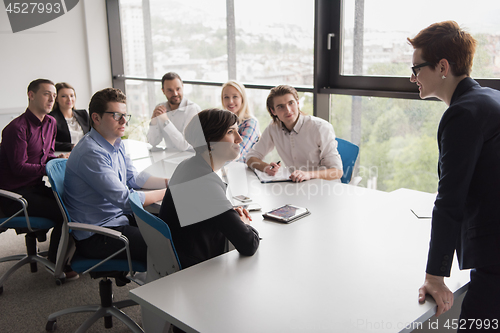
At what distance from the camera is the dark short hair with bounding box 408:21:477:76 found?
1.27 metres

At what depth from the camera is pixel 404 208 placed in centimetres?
209

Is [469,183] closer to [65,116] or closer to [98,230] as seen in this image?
[98,230]

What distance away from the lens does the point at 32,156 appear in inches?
117

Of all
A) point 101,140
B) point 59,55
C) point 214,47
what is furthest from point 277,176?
point 59,55

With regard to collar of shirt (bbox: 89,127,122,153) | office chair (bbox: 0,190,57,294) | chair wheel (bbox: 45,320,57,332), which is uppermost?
collar of shirt (bbox: 89,127,122,153)

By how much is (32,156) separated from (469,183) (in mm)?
2845

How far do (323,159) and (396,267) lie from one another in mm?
1482

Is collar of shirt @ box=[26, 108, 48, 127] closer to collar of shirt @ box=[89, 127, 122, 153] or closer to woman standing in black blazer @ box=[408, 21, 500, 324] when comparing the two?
collar of shirt @ box=[89, 127, 122, 153]

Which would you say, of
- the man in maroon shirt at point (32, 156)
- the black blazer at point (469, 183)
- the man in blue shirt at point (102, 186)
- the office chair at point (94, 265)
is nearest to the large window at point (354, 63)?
the man in maroon shirt at point (32, 156)

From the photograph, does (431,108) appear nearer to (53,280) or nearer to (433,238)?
(433,238)

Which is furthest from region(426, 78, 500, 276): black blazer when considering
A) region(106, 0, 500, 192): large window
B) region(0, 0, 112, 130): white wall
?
region(0, 0, 112, 130): white wall

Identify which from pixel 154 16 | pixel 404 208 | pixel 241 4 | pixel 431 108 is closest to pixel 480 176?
pixel 404 208

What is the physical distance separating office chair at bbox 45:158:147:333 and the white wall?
4018 mm

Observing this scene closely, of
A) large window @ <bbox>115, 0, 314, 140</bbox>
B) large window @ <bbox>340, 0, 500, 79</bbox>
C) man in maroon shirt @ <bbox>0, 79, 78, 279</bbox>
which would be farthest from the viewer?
large window @ <bbox>115, 0, 314, 140</bbox>
